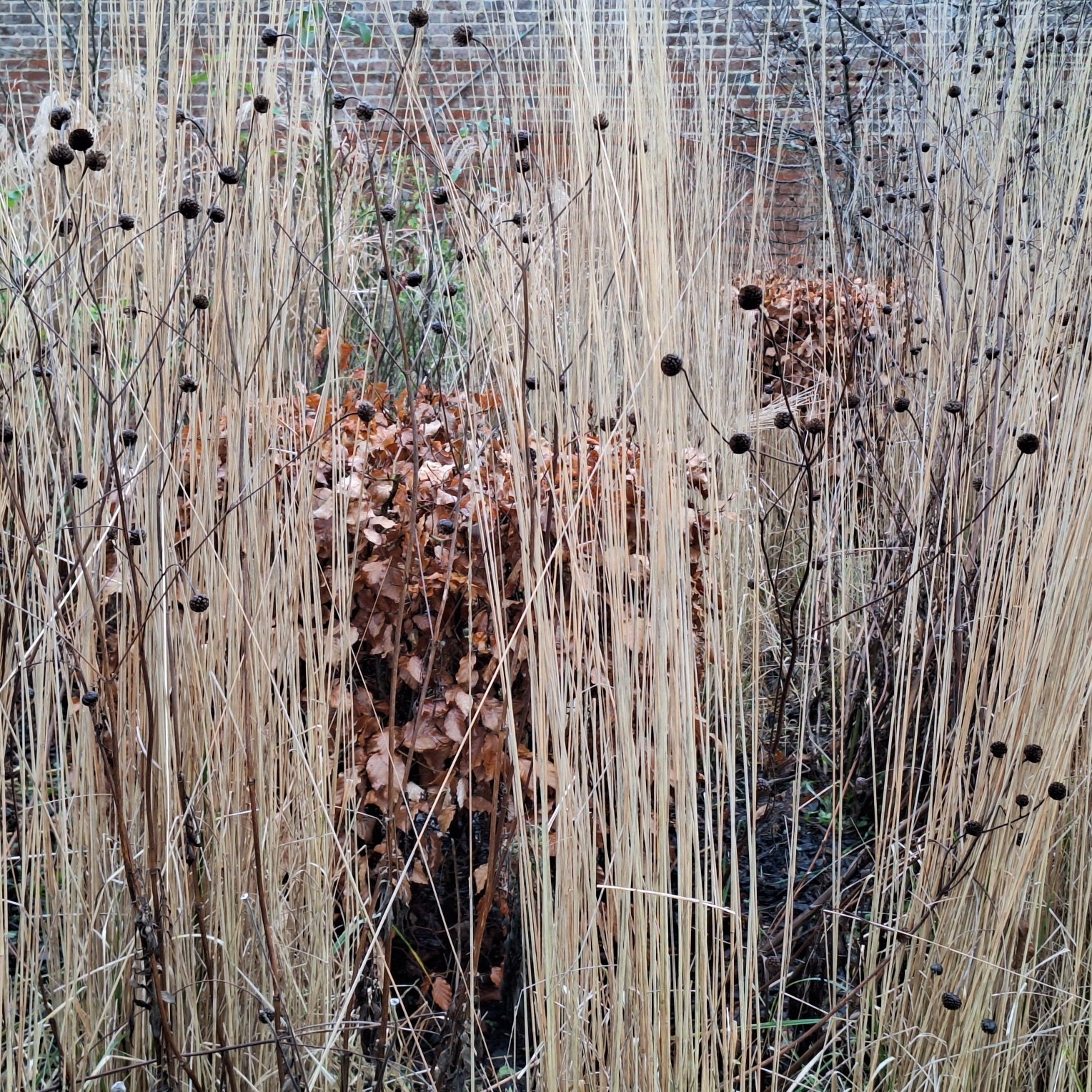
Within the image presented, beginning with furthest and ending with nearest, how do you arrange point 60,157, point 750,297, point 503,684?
point 503,684 → point 750,297 → point 60,157

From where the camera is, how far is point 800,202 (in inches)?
235

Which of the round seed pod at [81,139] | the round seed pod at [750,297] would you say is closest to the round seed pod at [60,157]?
the round seed pod at [81,139]

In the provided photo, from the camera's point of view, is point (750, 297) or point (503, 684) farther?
point (503, 684)

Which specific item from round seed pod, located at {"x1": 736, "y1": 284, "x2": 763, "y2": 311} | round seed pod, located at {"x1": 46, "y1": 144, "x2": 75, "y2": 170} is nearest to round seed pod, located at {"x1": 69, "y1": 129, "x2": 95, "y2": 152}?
round seed pod, located at {"x1": 46, "y1": 144, "x2": 75, "y2": 170}

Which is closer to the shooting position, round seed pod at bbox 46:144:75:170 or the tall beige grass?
round seed pod at bbox 46:144:75:170

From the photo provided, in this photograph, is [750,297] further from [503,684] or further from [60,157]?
[60,157]

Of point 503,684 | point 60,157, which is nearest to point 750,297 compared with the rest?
point 503,684

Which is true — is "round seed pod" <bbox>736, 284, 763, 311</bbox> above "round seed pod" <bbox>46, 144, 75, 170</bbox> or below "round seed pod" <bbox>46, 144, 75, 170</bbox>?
below

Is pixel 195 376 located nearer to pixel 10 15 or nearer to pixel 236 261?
pixel 236 261

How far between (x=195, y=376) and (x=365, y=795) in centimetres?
74

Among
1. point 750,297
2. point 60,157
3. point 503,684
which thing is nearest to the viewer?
point 60,157

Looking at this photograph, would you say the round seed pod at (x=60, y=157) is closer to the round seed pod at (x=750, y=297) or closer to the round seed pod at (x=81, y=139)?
the round seed pod at (x=81, y=139)

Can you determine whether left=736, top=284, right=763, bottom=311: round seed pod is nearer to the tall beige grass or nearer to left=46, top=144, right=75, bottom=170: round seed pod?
the tall beige grass

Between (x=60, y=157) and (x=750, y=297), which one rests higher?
(x=60, y=157)
